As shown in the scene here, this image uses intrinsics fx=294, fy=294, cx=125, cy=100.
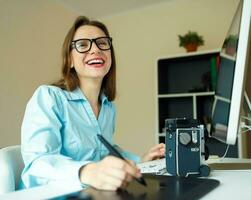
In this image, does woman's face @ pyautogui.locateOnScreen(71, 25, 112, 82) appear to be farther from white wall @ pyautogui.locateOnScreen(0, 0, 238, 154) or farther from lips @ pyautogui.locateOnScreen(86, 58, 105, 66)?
white wall @ pyautogui.locateOnScreen(0, 0, 238, 154)

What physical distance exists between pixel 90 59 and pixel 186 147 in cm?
57

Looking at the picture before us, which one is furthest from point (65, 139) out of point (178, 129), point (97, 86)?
point (178, 129)

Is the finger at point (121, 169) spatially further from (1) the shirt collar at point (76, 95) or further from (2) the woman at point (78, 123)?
(1) the shirt collar at point (76, 95)

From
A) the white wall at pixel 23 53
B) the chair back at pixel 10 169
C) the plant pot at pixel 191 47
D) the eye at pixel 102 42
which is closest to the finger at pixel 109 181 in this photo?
the chair back at pixel 10 169

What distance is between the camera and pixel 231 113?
0.72 m

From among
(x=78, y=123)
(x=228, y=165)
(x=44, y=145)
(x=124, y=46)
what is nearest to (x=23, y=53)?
(x=124, y=46)

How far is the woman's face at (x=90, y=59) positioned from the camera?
46.4 inches

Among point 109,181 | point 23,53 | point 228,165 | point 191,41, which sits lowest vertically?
point 228,165

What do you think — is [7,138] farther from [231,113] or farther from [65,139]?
[231,113]

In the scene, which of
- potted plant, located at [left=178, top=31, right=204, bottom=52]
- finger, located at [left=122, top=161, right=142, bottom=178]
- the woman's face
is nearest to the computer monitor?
finger, located at [left=122, top=161, right=142, bottom=178]

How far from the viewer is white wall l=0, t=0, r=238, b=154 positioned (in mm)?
2762

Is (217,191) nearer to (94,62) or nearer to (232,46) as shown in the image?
(232,46)

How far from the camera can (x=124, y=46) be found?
376cm

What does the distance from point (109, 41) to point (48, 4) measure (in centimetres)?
235
